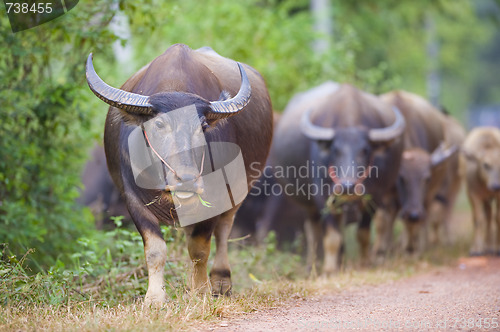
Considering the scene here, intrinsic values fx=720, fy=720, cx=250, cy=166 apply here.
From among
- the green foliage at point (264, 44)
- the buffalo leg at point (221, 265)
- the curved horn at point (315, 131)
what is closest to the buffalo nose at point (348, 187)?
the curved horn at point (315, 131)

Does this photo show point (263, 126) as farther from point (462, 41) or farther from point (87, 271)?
point (462, 41)

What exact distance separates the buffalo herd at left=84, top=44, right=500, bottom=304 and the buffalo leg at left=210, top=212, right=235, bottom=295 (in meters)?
0.01

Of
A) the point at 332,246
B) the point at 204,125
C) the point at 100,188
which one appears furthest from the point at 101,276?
the point at 100,188

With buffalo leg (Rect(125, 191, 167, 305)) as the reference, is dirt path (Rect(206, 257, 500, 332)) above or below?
below

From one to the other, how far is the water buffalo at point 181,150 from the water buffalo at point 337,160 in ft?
9.19

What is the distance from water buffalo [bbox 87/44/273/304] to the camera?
556 cm

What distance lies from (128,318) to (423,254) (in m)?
7.38

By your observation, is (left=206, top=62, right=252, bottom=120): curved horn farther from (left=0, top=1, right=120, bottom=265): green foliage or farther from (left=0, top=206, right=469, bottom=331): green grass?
(left=0, top=1, right=120, bottom=265): green foliage

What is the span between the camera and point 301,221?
12.9 metres

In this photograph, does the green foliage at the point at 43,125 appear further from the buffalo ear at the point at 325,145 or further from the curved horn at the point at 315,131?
the buffalo ear at the point at 325,145

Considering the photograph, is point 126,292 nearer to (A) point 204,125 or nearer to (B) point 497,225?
(A) point 204,125

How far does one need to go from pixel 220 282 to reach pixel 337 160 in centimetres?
344

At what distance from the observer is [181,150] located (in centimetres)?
547

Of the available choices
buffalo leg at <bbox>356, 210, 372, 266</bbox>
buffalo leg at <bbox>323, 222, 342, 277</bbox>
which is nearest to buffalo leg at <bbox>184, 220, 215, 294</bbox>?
buffalo leg at <bbox>323, 222, 342, 277</bbox>
